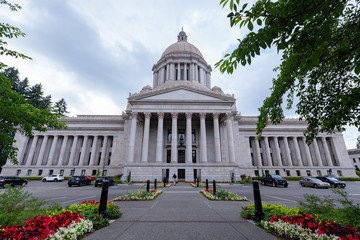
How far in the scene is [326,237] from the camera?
3707 millimetres

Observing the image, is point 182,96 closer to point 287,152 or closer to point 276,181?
point 276,181

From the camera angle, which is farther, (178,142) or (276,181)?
Answer: (178,142)

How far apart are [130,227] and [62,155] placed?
4807cm

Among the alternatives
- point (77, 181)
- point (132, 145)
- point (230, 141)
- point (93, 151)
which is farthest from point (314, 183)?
point (93, 151)

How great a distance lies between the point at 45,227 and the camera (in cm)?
403

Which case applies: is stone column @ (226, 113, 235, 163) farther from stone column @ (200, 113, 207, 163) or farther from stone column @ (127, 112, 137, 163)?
stone column @ (127, 112, 137, 163)

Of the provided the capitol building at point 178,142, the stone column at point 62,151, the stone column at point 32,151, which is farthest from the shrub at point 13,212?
the stone column at point 32,151

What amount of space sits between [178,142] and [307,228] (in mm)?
36204

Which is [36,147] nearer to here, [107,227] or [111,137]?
[111,137]

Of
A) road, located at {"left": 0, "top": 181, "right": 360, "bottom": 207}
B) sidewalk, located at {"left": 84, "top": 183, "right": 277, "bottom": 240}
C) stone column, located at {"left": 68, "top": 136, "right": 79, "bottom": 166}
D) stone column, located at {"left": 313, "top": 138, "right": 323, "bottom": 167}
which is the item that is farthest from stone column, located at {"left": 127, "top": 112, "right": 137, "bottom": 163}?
stone column, located at {"left": 313, "top": 138, "right": 323, "bottom": 167}

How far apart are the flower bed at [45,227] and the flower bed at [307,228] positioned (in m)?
5.67

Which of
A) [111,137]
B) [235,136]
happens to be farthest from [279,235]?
[111,137]

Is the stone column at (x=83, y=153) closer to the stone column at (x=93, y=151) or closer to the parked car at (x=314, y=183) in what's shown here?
the stone column at (x=93, y=151)

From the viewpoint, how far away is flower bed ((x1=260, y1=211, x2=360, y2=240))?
148 inches
